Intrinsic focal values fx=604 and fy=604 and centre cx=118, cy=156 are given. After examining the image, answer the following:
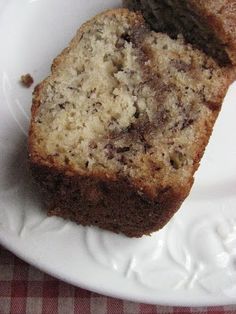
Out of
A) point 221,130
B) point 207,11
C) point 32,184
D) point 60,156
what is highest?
point 207,11

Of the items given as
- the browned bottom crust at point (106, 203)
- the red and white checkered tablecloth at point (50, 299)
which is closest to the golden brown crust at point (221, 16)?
the browned bottom crust at point (106, 203)

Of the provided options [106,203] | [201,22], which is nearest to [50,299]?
[106,203]

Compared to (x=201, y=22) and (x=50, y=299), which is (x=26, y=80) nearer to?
(x=201, y=22)

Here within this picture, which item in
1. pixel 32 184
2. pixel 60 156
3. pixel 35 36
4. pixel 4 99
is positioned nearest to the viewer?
pixel 60 156

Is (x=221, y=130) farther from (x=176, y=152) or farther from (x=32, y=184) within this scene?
(x=32, y=184)

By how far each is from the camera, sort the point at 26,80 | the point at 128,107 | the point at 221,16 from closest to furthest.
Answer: the point at 128,107 → the point at 221,16 → the point at 26,80

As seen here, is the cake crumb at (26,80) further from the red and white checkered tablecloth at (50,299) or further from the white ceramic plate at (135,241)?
the red and white checkered tablecloth at (50,299)

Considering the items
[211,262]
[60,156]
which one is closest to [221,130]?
[211,262]

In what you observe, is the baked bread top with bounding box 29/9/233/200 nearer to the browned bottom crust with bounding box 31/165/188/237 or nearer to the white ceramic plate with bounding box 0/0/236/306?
the browned bottom crust with bounding box 31/165/188/237
